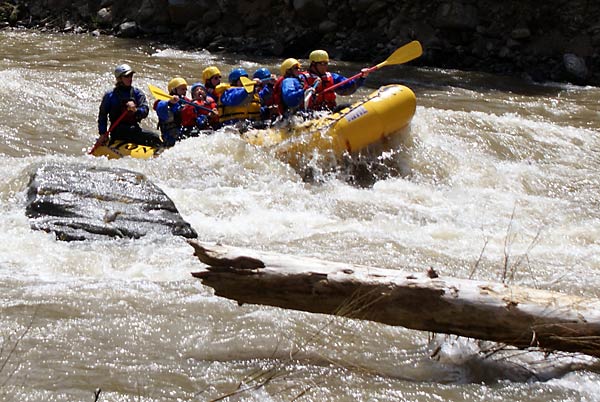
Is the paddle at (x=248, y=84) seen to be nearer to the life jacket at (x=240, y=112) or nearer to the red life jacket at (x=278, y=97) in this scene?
the life jacket at (x=240, y=112)

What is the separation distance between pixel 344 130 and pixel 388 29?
23.4 ft

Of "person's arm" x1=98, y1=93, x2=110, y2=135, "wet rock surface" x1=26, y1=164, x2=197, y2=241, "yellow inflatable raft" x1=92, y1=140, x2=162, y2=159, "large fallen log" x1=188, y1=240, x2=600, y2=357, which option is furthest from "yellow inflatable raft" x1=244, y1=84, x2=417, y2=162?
"large fallen log" x1=188, y1=240, x2=600, y2=357

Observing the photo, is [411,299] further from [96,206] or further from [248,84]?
[248,84]

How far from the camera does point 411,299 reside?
319 centimetres

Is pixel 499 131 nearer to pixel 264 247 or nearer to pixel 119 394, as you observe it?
pixel 264 247

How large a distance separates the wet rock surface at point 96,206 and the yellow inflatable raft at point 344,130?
185 centimetres

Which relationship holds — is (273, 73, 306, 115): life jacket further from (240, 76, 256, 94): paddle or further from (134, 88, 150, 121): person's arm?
(134, 88, 150, 121): person's arm

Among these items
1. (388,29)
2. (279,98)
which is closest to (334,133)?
(279,98)

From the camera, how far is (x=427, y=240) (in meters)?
5.45

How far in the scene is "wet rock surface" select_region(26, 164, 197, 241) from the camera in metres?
5.09

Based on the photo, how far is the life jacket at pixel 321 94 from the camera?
783 centimetres

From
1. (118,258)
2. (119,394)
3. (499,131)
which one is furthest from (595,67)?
(119,394)

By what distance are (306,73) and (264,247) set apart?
3232 mm

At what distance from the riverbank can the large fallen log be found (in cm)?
975
